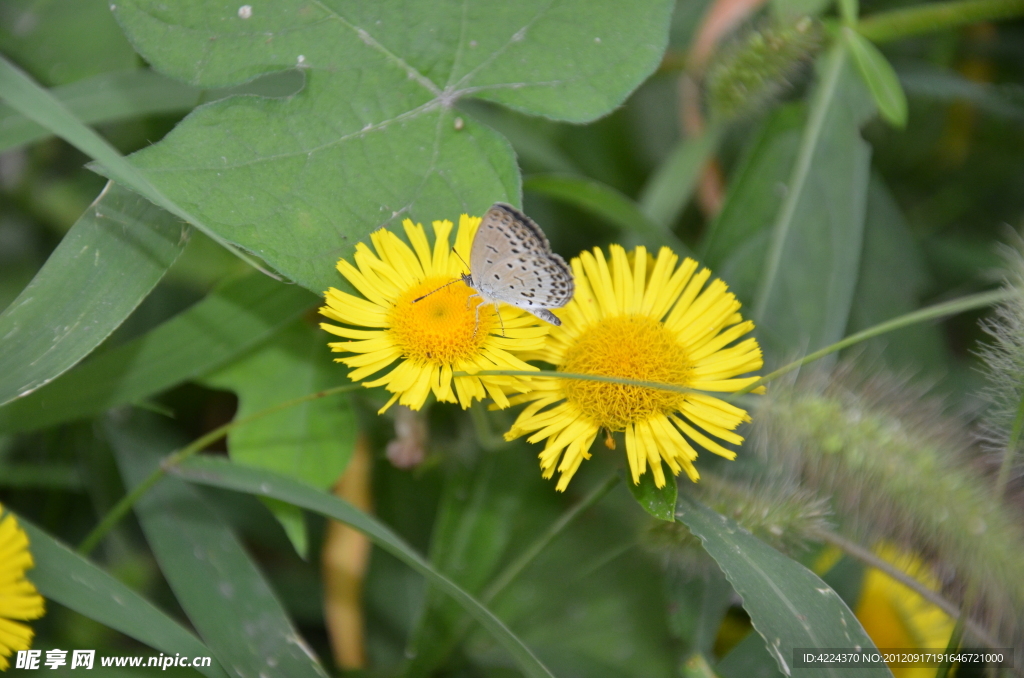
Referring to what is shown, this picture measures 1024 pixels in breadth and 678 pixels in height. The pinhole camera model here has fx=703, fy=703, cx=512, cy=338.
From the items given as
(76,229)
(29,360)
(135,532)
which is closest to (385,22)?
(76,229)

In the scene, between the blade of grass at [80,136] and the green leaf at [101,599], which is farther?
the green leaf at [101,599]

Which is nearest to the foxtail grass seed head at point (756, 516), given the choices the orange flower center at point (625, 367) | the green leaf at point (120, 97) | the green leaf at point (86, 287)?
the orange flower center at point (625, 367)

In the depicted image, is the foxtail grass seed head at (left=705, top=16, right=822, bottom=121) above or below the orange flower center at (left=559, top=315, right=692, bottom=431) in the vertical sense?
above

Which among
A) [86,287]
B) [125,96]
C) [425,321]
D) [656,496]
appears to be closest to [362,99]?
[425,321]

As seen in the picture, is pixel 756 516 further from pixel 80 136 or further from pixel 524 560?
pixel 80 136

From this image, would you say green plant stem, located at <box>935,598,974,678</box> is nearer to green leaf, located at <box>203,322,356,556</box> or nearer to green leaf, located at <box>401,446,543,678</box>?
green leaf, located at <box>401,446,543,678</box>

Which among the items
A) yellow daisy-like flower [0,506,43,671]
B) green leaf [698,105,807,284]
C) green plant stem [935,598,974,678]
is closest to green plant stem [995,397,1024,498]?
green plant stem [935,598,974,678]

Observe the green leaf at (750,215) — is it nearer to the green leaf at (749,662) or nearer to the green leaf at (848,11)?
the green leaf at (848,11)
